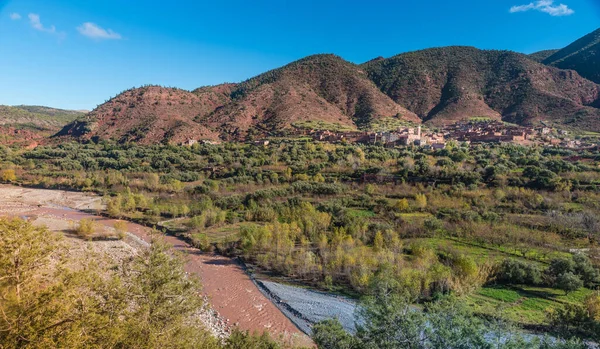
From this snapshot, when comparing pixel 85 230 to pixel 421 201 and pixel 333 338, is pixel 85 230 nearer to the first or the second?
pixel 333 338

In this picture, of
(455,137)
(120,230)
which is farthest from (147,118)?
(455,137)

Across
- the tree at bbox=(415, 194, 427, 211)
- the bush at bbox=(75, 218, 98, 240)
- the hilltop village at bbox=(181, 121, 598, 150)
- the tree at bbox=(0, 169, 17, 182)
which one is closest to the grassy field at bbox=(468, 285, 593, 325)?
the tree at bbox=(415, 194, 427, 211)

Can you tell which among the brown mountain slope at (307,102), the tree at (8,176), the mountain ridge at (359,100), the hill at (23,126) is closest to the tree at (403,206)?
the mountain ridge at (359,100)

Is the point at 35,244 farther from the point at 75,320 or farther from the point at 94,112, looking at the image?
the point at 94,112

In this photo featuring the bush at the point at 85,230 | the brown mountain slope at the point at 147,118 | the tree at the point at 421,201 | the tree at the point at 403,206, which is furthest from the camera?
the brown mountain slope at the point at 147,118

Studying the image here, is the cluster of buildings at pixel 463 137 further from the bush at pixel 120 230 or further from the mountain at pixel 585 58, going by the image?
the mountain at pixel 585 58

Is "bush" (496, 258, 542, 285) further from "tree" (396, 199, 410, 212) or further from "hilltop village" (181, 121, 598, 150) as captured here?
"hilltop village" (181, 121, 598, 150)

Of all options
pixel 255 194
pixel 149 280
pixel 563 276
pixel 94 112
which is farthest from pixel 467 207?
pixel 94 112
